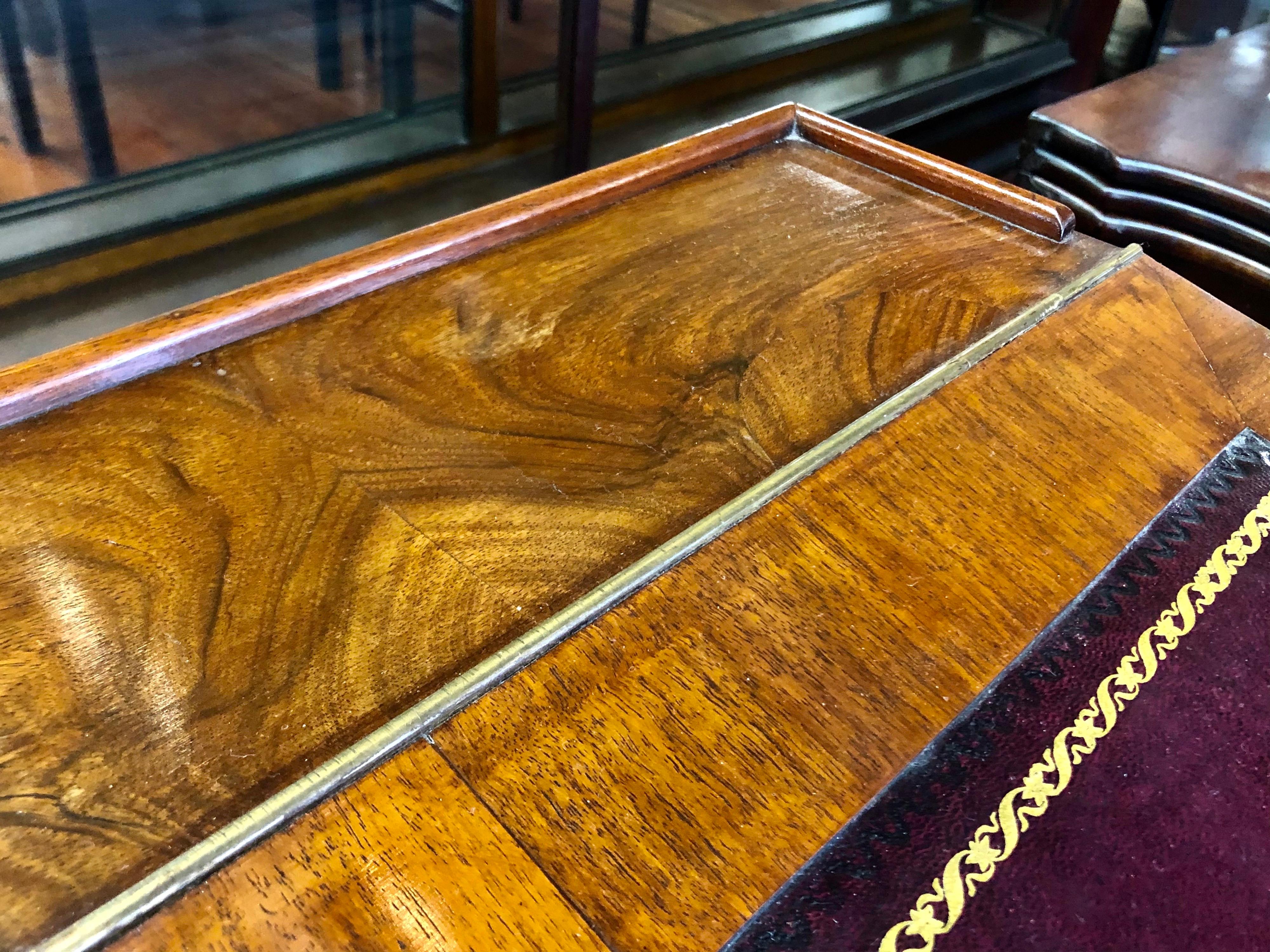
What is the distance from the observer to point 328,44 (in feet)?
4.66

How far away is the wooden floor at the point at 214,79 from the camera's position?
119cm

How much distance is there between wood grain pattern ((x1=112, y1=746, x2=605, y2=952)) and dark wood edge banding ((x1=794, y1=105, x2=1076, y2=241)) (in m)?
0.70

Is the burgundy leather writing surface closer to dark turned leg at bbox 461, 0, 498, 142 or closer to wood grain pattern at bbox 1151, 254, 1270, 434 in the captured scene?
wood grain pattern at bbox 1151, 254, 1270, 434

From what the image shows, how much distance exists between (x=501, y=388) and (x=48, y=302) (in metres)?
0.82

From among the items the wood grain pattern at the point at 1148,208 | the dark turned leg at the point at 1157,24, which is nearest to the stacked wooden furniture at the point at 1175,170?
the wood grain pattern at the point at 1148,208

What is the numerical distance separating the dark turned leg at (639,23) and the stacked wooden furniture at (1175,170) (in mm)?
754

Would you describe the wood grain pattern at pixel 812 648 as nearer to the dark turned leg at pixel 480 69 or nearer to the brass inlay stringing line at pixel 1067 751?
the brass inlay stringing line at pixel 1067 751

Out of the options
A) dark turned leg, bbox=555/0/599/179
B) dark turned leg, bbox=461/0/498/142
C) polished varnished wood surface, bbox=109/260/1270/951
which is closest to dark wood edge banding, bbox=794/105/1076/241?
polished varnished wood surface, bbox=109/260/1270/951

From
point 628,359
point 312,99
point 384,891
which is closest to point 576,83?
point 312,99

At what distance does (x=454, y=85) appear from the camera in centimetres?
153

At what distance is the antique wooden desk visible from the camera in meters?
0.41

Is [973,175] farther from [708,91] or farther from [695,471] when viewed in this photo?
[708,91]

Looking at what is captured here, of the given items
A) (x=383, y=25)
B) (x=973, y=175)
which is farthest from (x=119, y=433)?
(x=383, y=25)

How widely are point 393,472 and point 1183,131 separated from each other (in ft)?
4.01
